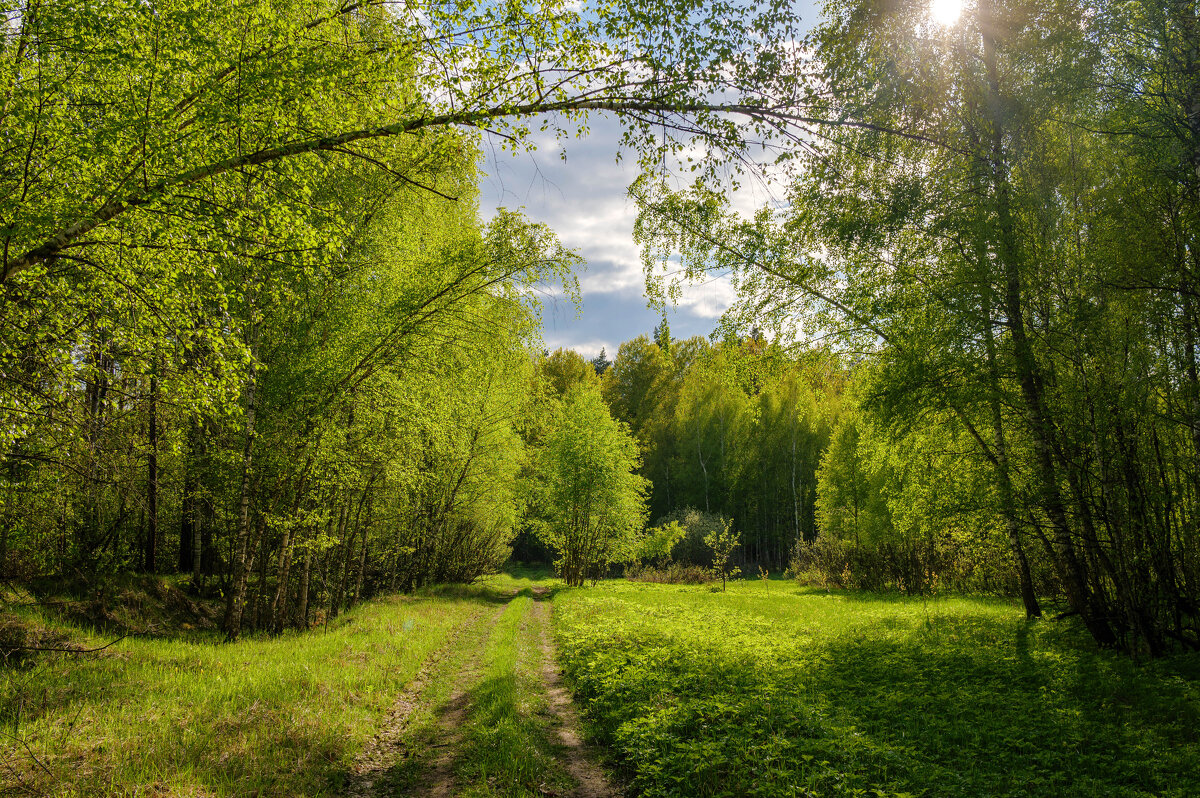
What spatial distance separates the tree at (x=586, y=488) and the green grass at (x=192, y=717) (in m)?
16.0

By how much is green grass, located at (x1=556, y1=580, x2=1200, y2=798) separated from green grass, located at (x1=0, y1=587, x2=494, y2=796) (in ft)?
10.7

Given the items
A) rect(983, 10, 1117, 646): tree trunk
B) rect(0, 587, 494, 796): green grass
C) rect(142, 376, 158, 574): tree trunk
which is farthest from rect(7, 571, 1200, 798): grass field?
rect(142, 376, 158, 574): tree trunk

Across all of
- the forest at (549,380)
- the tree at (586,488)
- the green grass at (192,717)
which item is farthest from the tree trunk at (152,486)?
the tree at (586,488)

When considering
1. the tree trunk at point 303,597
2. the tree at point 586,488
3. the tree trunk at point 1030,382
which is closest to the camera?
the tree trunk at point 1030,382

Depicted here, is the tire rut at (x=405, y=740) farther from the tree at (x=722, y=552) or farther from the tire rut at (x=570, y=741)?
the tree at (x=722, y=552)

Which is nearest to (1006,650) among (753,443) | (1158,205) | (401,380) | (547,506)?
(1158,205)

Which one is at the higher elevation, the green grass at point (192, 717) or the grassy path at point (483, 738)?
the green grass at point (192, 717)

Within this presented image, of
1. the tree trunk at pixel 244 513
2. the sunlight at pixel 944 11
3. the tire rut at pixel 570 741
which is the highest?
the sunlight at pixel 944 11

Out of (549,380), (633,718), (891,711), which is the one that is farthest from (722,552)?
(633,718)

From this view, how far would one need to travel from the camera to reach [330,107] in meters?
4.88

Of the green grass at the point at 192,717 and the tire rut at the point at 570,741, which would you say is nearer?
the green grass at the point at 192,717

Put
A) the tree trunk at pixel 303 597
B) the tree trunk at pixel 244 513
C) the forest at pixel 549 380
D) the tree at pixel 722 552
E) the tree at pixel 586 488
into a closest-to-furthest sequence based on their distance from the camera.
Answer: the forest at pixel 549 380 → the tree trunk at pixel 244 513 → the tree trunk at pixel 303 597 → the tree at pixel 722 552 → the tree at pixel 586 488

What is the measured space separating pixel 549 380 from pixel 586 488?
38.4 feet

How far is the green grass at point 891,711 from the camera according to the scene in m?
4.75
